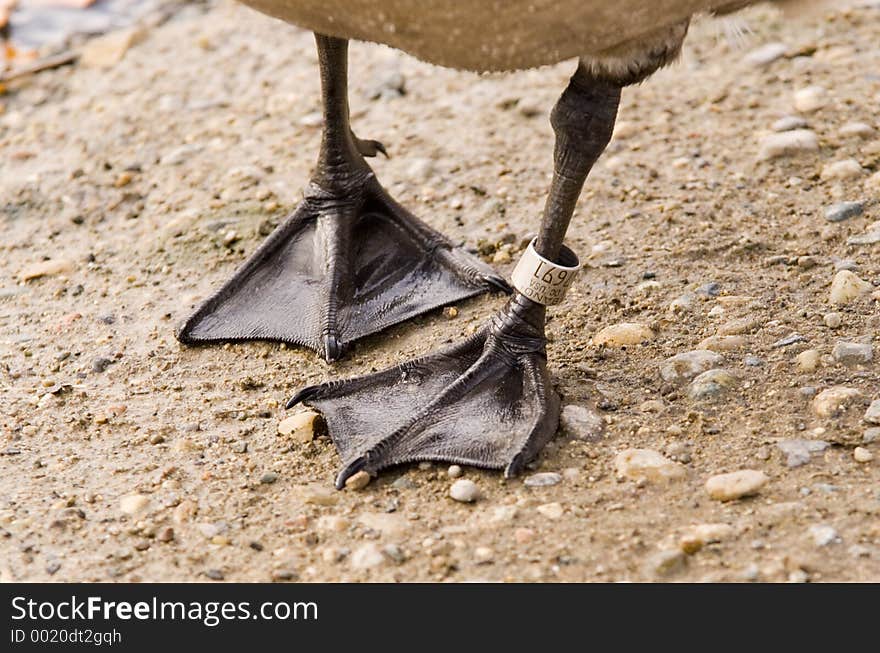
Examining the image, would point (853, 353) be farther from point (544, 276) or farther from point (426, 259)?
point (426, 259)

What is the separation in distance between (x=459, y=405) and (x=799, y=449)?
37.0 inches

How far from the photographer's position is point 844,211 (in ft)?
14.3

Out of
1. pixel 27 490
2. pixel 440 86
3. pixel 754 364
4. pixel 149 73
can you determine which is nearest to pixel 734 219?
pixel 754 364

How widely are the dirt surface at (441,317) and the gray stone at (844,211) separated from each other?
29mm

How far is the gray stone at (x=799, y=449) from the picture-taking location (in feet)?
10.4

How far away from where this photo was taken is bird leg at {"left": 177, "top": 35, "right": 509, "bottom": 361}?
4.09 metres

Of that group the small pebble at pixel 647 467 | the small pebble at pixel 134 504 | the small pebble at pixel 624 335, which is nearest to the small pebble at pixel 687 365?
the small pebble at pixel 624 335

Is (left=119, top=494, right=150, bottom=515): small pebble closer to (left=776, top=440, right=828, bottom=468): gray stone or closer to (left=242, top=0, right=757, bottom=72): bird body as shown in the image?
(left=242, top=0, right=757, bottom=72): bird body

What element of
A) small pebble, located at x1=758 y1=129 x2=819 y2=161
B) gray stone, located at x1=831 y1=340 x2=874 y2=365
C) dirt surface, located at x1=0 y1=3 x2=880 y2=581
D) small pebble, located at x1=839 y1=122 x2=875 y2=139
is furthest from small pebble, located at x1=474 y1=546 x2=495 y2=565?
small pebble, located at x1=839 y1=122 x2=875 y2=139

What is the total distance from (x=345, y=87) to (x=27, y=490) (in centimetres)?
172

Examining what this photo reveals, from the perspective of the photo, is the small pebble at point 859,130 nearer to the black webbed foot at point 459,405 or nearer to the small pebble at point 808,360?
the small pebble at point 808,360

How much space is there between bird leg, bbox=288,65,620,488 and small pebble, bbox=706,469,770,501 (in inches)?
19.3

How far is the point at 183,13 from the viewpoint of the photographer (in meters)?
7.05
